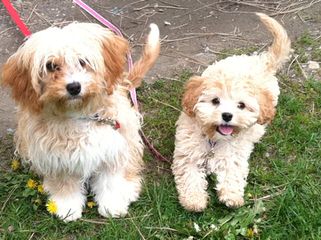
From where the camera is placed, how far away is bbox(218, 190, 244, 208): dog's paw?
351 centimetres

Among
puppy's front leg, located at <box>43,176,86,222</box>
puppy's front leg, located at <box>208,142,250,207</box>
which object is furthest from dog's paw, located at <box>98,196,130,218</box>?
puppy's front leg, located at <box>208,142,250,207</box>

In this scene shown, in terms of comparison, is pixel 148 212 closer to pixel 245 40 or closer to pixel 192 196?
pixel 192 196

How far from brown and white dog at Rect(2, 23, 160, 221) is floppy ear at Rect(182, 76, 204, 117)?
1.23ft

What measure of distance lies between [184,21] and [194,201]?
7.14ft

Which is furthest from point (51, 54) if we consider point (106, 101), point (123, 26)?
point (123, 26)

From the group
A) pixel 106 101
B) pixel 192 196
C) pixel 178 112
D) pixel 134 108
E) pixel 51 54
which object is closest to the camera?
pixel 51 54

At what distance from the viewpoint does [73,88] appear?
115 inches

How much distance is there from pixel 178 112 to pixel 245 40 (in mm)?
1080

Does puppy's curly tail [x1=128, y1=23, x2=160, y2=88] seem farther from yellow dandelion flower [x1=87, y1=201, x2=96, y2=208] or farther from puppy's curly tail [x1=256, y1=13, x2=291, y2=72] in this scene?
yellow dandelion flower [x1=87, y1=201, x2=96, y2=208]

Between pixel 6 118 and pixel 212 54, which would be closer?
pixel 6 118

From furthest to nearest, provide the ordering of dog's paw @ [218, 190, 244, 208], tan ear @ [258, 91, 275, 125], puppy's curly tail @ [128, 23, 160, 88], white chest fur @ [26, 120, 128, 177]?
puppy's curly tail @ [128, 23, 160, 88] → dog's paw @ [218, 190, 244, 208] → tan ear @ [258, 91, 275, 125] → white chest fur @ [26, 120, 128, 177]

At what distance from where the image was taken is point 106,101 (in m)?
3.32

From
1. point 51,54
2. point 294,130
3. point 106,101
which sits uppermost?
point 51,54

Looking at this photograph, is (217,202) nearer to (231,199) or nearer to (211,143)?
(231,199)
